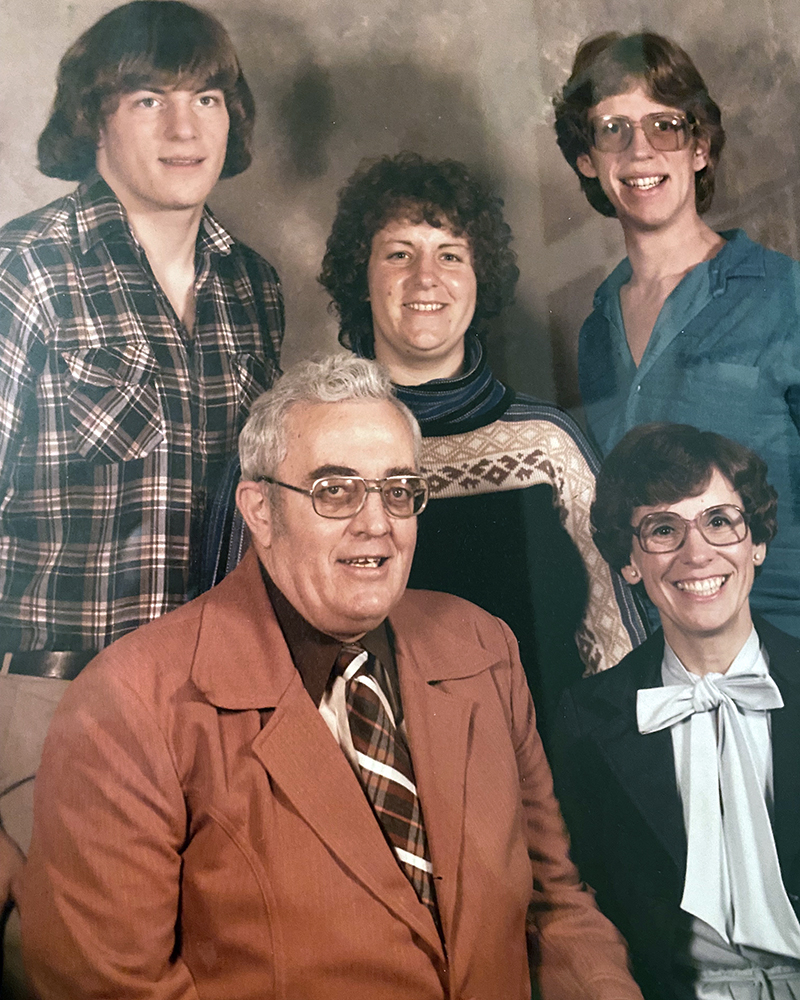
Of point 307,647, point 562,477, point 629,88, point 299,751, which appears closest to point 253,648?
point 307,647

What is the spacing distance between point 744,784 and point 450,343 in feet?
4.24

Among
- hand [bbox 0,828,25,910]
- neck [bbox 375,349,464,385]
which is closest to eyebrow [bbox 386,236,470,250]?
neck [bbox 375,349,464,385]

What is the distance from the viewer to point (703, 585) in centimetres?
243

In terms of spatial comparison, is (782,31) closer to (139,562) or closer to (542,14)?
(542,14)

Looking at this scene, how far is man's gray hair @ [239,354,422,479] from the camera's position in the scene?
2158 millimetres

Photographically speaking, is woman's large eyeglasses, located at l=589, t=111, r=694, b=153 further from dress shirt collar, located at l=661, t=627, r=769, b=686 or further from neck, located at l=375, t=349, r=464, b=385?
dress shirt collar, located at l=661, t=627, r=769, b=686

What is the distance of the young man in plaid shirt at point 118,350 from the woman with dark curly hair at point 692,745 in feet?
3.22

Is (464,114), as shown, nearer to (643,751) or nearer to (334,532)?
(334,532)

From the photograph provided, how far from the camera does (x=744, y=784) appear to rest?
2379 millimetres

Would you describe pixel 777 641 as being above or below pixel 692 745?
above

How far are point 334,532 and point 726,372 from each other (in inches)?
45.4

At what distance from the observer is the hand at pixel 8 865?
196 centimetres

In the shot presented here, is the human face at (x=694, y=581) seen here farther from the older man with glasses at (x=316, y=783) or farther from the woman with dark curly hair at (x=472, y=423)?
the older man with glasses at (x=316, y=783)

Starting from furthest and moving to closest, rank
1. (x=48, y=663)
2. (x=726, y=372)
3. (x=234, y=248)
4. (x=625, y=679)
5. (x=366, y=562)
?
(x=726, y=372) → (x=625, y=679) → (x=234, y=248) → (x=366, y=562) → (x=48, y=663)
